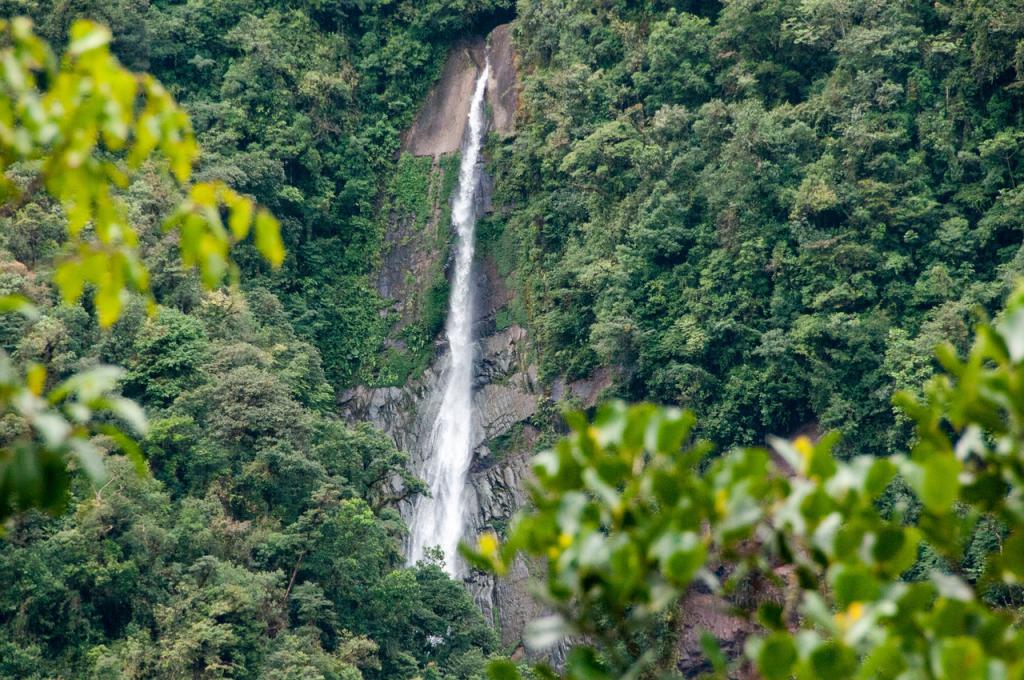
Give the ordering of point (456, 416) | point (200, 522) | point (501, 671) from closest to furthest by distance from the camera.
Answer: point (501, 671)
point (200, 522)
point (456, 416)

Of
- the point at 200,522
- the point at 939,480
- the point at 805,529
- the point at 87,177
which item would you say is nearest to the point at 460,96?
the point at 200,522

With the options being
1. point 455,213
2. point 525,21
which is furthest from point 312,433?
point 525,21

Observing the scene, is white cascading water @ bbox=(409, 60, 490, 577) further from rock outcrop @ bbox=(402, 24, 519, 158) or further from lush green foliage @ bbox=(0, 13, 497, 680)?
lush green foliage @ bbox=(0, 13, 497, 680)

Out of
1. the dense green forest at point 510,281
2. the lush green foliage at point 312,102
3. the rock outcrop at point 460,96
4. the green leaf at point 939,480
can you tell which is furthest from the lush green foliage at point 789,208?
the green leaf at point 939,480

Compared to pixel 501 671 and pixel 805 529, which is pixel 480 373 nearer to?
pixel 501 671

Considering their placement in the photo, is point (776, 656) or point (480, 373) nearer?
point (776, 656)

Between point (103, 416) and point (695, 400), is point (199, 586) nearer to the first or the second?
point (103, 416)

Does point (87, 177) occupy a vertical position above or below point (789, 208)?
above

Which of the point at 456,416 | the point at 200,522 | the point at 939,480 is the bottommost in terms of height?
the point at 456,416
